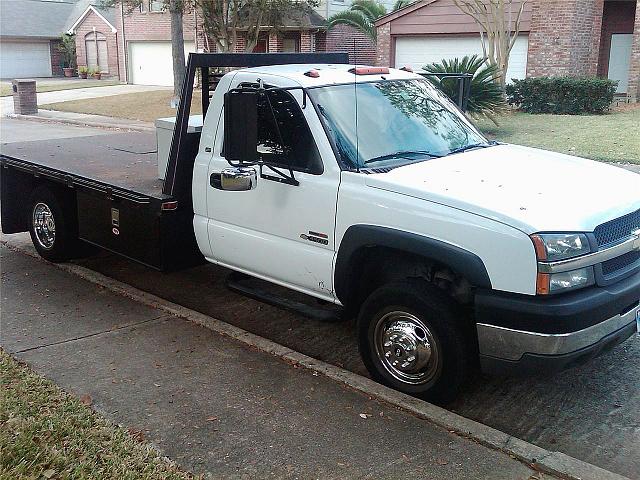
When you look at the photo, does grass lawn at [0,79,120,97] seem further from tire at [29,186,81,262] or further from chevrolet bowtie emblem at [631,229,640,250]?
chevrolet bowtie emblem at [631,229,640,250]

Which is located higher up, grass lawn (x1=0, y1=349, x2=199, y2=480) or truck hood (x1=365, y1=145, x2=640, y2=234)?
truck hood (x1=365, y1=145, x2=640, y2=234)

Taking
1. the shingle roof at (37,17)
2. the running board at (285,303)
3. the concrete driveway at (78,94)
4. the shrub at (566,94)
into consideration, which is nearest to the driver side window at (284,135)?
the running board at (285,303)

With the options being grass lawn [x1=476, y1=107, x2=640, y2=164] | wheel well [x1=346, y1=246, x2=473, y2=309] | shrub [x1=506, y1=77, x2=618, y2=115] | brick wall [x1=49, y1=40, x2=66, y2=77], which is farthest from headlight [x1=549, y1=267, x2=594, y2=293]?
brick wall [x1=49, y1=40, x2=66, y2=77]

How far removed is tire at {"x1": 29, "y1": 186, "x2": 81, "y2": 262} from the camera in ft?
23.4

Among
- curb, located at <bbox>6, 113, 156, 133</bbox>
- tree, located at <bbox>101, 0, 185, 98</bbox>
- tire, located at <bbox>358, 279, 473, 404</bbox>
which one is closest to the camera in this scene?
tire, located at <bbox>358, 279, 473, 404</bbox>

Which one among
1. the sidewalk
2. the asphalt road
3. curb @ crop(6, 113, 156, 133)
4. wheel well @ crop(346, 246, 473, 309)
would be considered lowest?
the asphalt road

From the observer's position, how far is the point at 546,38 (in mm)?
21656

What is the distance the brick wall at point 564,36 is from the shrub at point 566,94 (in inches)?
72.5

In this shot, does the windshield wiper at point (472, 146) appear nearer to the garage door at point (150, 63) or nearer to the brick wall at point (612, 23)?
the brick wall at point (612, 23)

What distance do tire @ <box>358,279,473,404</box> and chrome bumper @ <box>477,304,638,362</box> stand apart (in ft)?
0.68

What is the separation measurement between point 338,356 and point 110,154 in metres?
4.01

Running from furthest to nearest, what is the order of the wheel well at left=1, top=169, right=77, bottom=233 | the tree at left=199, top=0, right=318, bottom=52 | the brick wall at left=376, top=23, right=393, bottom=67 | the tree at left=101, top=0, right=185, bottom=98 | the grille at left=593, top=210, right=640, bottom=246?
the brick wall at left=376, top=23, right=393, bottom=67, the tree at left=199, top=0, right=318, bottom=52, the tree at left=101, top=0, right=185, bottom=98, the wheel well at left=1, top=169, right=77, bottom=233, the grille at left=593, top=210, right=640, bottom=246

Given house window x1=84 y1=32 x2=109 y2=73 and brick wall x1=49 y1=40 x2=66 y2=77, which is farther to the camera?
brick wall x1=49 y1=40 x2=66 y2=77

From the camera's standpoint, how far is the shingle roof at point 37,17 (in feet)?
159
